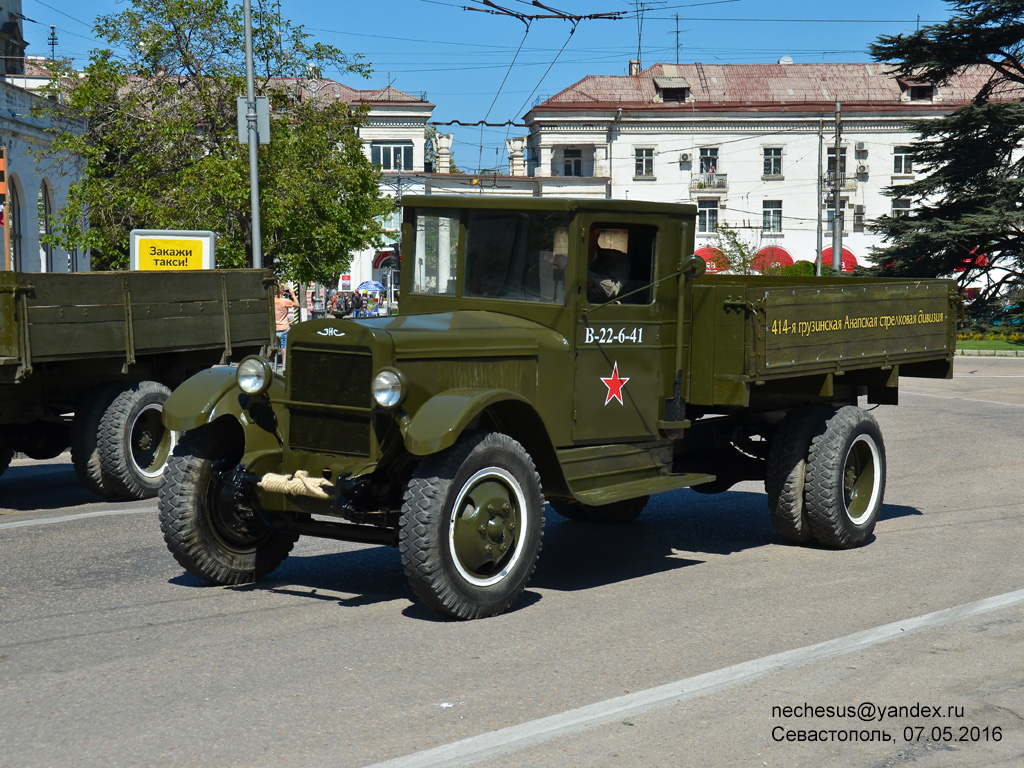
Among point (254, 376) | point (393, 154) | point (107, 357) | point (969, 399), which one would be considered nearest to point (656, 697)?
point (254, 376)

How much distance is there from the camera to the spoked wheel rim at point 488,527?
22.0 feet

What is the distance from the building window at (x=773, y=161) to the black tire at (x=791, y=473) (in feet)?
226

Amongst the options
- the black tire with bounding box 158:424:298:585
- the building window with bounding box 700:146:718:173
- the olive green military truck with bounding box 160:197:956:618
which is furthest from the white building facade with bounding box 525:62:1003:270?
the black tire with bounding box 158:424:298:585

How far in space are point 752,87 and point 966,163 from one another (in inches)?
1354

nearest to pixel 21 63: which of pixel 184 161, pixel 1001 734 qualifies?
pixel 184 161

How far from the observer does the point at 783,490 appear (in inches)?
345

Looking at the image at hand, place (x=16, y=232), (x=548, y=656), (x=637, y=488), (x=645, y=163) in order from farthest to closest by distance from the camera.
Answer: (x=645, y=163), (x=16, y=232), (x=637, y=488), (x=548, y=656)

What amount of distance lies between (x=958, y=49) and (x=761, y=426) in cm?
3664

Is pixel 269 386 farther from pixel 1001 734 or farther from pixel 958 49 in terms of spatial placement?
pixel 958 49

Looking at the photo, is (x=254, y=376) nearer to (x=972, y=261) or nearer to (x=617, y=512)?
(x=617, y=512)

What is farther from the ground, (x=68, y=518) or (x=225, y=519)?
(x=225, y=519)

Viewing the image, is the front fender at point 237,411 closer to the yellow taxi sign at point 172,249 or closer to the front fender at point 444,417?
the front fender at point 444,417

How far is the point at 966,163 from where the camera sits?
4284 centimetres

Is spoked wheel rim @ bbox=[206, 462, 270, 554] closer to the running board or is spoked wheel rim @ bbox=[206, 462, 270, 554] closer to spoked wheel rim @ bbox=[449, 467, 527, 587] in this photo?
spoked wheel rim @ bbox=[449, 467, 527, 587]
